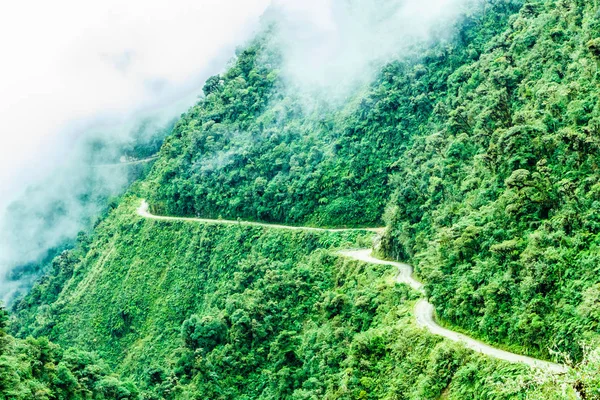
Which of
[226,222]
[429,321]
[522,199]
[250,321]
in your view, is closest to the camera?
[522,199]

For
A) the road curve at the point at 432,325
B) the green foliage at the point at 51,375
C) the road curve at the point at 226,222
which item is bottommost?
the road curve at the point at 432,325

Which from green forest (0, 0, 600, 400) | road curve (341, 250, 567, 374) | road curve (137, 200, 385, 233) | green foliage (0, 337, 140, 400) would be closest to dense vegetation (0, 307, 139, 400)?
green foliage (0, 337, 140, 400)

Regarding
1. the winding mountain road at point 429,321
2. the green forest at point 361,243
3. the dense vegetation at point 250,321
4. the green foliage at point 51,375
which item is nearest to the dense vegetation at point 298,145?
the green forest at point 361,243

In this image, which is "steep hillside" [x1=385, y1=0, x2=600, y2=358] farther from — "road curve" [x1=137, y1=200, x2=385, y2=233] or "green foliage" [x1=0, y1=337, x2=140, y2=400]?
"green foliage" [x1=0, y1=337, x2=140, y2=400]

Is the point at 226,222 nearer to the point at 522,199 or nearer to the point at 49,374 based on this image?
the point at 49,374

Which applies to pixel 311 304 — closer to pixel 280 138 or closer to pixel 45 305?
pixel 280 138

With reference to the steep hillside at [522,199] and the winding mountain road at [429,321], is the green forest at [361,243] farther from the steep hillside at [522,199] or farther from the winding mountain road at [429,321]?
the winding mountain road at [429,321]

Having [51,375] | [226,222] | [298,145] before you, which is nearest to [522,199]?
[51,375]
